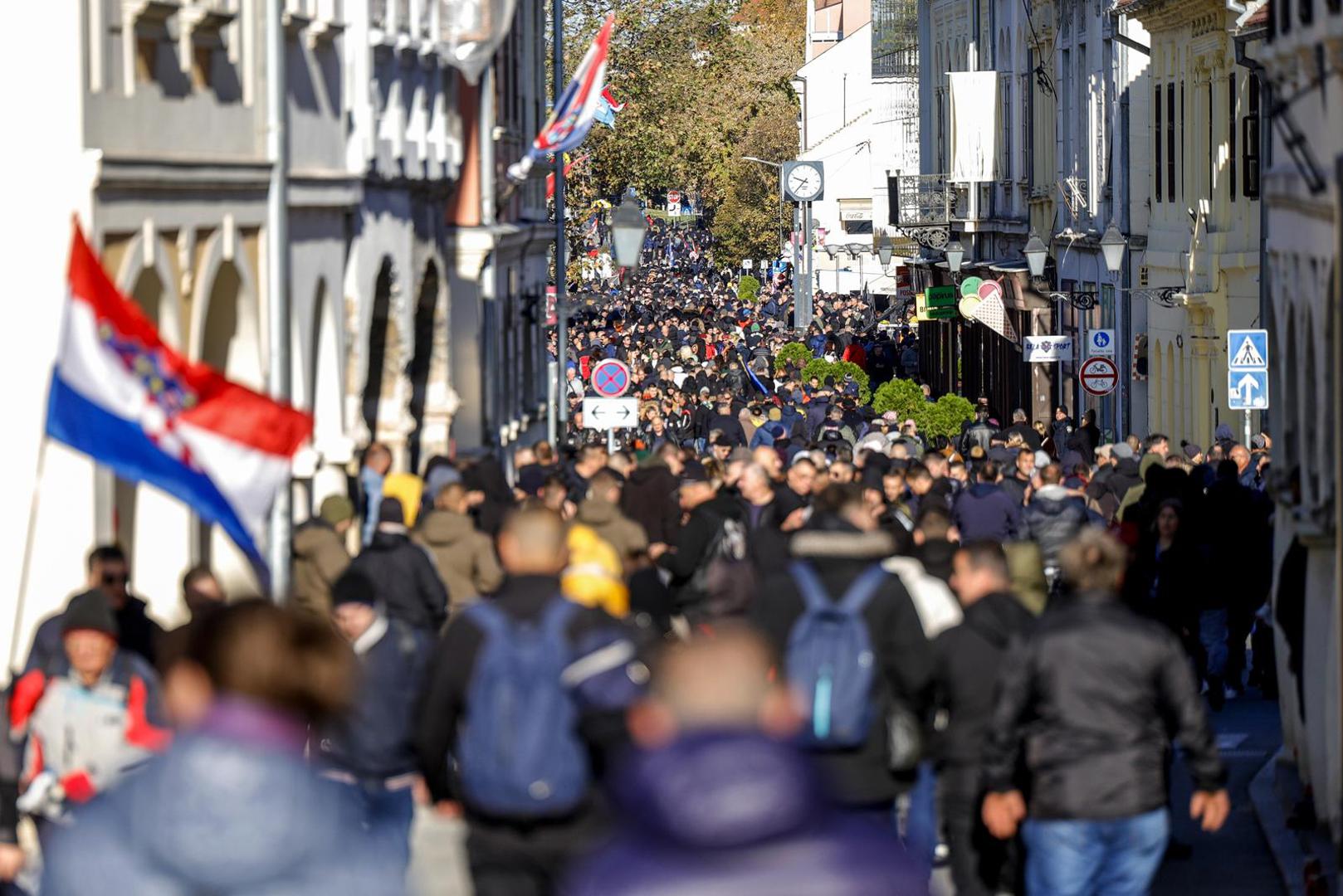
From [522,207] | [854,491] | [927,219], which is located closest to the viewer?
[854,491]

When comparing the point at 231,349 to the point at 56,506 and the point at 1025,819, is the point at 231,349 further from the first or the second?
the point at 1025,819

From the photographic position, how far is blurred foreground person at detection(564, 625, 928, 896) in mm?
4793

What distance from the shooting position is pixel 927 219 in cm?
5912

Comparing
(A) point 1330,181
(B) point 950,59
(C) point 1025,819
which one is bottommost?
(C) point 1025,819

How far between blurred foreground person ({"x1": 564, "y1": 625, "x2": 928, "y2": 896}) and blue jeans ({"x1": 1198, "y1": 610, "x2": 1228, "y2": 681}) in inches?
508

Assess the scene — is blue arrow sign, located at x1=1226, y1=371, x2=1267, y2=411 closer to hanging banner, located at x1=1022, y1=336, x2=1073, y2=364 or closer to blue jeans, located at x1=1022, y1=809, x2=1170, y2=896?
hanging banner, located at x1=1022, y1=336, x2=1073, y2=364

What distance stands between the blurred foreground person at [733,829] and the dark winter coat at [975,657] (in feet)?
18.3

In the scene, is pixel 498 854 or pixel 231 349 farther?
pixel 231 349

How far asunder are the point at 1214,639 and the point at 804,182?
198 ft

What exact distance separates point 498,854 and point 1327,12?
688cm

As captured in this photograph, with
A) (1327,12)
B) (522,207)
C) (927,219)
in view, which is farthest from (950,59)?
(1327,12)

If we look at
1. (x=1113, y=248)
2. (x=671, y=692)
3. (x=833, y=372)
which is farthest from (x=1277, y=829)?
(x=833, y=372)

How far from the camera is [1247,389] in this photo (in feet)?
84.3

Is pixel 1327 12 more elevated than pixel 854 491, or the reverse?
pixel 1327 12
